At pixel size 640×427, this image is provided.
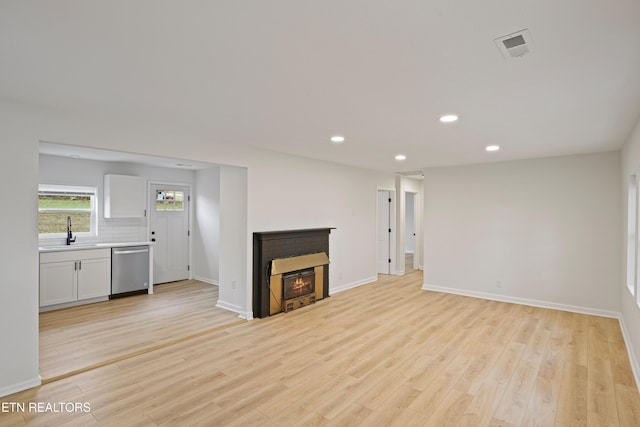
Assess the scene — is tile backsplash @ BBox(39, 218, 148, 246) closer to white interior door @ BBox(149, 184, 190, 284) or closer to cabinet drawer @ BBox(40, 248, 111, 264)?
white interior door @ BBox(149, 184, 190, 284)

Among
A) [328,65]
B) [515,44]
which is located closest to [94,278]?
[328,65]

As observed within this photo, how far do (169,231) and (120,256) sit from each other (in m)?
1.34

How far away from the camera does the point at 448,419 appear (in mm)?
2398

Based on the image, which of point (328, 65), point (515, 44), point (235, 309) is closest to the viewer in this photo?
point (515, 44)

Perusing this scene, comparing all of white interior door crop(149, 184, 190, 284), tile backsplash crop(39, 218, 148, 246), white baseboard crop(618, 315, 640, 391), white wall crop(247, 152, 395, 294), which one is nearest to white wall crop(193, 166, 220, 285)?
white interior door crop(149, 184, 190, 284)

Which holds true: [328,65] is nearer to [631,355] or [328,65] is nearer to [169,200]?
[631,355]

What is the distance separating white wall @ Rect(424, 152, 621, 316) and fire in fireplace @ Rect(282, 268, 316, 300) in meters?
2.54

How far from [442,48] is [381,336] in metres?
3.27

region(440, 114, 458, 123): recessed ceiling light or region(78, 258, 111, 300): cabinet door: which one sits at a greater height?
region(440, 114, 458, 123): recessed ceiling light

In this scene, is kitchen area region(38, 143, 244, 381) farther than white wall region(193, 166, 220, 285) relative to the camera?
No

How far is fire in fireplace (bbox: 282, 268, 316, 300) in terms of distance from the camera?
500 cm

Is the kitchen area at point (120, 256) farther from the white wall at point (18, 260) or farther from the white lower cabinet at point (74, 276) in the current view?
the white wall at point (18, 260)

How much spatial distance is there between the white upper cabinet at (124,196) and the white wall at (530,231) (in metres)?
5.58

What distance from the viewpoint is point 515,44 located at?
5.68ft
